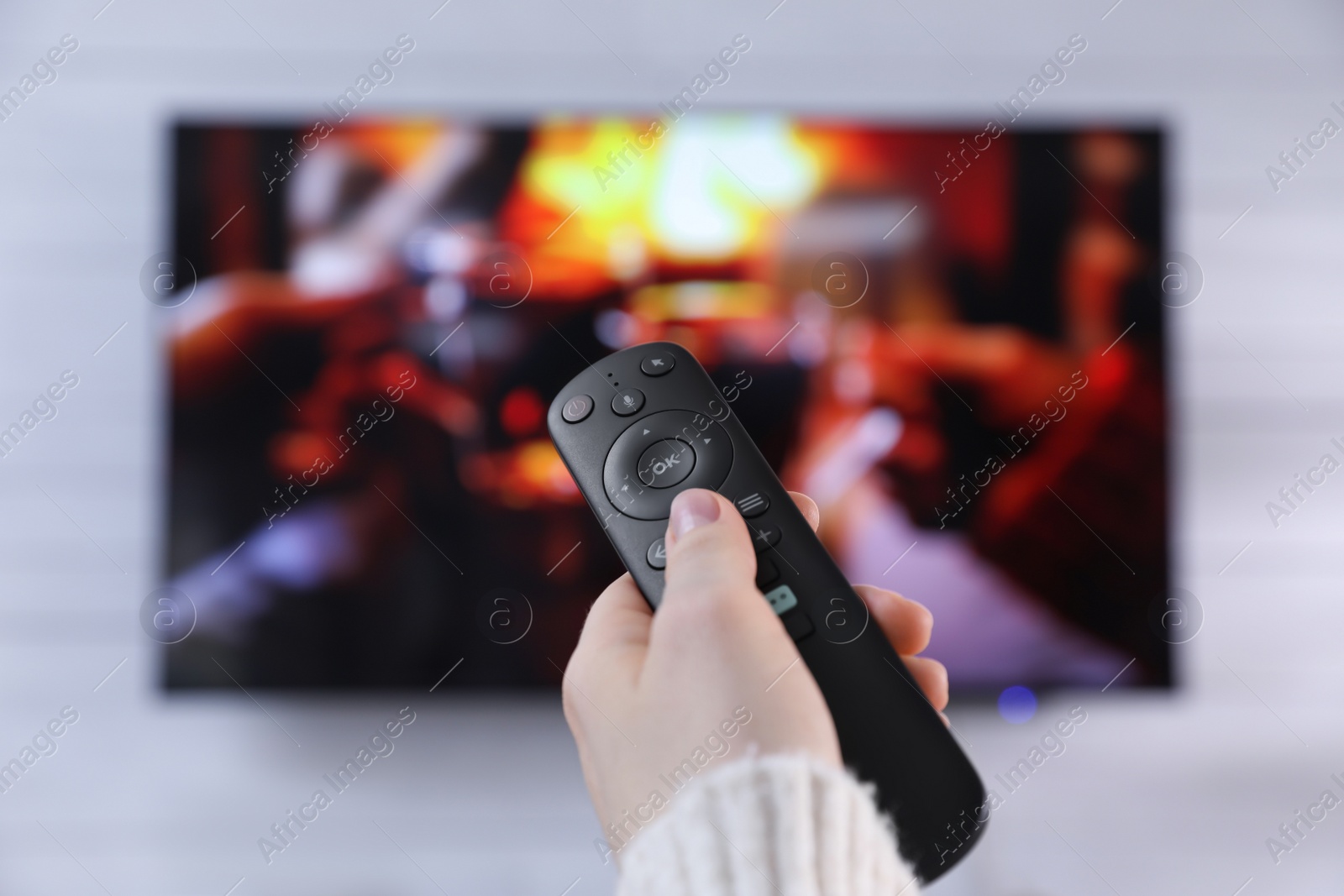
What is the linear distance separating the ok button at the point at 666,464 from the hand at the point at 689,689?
47 mm

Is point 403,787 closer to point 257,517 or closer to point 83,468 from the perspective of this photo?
point 257,517

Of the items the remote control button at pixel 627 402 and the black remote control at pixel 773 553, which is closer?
the black remote control at pixel 773 553

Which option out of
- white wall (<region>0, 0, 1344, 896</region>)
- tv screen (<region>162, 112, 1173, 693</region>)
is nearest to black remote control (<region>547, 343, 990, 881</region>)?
tv screen (<region>162, 112, 1173, 693</region>)

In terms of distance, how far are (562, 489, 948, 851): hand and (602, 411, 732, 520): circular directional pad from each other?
4 cm

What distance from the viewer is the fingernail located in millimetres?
421

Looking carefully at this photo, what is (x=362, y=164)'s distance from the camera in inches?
35.3

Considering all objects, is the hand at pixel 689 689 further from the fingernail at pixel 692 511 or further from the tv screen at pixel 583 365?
the tv screen at pixel 583 365

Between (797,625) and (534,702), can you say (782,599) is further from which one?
(534,702)

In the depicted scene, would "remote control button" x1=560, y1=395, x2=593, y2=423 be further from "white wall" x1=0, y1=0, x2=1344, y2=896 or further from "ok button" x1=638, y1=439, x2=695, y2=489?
"white wall" x1=0, y1=0, x2=1344, y2=896

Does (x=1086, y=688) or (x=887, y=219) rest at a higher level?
(x=887, y=219)

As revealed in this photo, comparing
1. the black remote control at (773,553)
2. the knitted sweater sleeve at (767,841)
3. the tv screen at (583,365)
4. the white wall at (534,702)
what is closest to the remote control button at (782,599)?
the black remote control at (773,553)

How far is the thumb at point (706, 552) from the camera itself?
0.37 m

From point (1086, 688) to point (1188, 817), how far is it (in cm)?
25

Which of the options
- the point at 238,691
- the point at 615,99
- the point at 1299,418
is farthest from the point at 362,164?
the point at 1299,418
